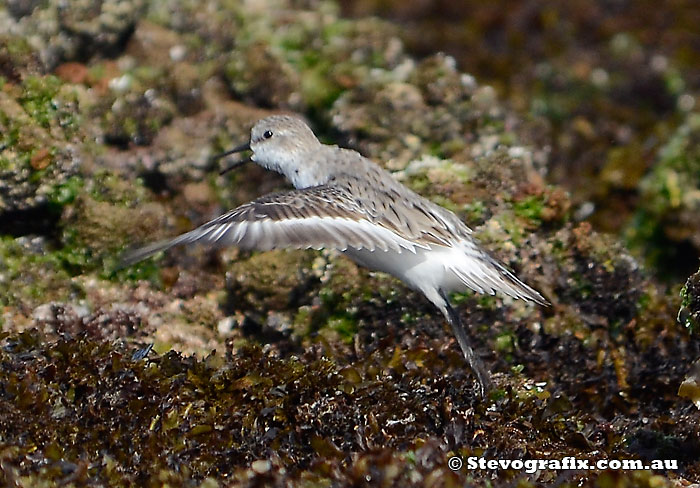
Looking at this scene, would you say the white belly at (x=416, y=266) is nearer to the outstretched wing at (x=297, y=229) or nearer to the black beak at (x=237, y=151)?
the outstretched wing at (x=297, y=229)

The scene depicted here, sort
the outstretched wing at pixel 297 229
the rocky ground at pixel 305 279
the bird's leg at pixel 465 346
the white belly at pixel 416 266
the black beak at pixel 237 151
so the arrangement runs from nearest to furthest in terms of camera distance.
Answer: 1. the rocky ground at pixel 305 279
2. the outstretched wing at pixel 297 229
3. the bird's leg at pixel 465 346
4. the white belly at pixel 416 266
5. the black beak at pixel 237 151

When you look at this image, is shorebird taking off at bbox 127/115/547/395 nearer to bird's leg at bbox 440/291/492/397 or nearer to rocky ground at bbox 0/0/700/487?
bird's leg at bbox 440/291/492/397

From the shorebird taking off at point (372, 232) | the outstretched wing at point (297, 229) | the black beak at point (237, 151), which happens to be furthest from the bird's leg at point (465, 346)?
the black beak at point (237, 151)

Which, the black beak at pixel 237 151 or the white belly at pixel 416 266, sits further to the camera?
the black beak at pixel 237 151

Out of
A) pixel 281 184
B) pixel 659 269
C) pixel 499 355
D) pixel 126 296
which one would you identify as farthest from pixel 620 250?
pixel 126 296

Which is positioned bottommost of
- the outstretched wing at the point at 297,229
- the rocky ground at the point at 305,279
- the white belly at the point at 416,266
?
the rocky ground at the point at 305,279

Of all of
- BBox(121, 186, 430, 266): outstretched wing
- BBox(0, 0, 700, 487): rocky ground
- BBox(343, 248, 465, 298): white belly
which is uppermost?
BBox(121, 186, 430, 266): outstretched wing

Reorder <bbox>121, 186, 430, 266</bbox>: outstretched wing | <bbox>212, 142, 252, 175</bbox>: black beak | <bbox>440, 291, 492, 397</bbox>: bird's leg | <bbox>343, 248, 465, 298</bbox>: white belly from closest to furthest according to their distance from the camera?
<bbox>121, 186, 430, 266</bbox>: outstretched wing, <bbox>440, 291, 492, 397</bbox>: bird's leg, <bbox>343, 248, 465, 298</bbox>: white belly, <bbox>212, 142, 252, 175</bbox>: black beak

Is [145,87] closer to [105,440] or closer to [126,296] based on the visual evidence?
[126,296]

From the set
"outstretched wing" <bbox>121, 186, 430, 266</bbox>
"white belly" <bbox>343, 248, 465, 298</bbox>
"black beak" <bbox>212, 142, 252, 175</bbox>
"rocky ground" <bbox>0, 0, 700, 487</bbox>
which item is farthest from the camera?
"black beak" <bbox>212, 142, 252, 175</bbox>

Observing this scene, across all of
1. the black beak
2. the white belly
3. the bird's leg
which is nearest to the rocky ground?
the bird's leg
